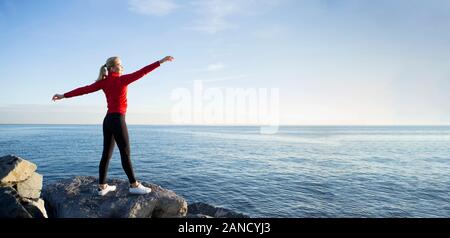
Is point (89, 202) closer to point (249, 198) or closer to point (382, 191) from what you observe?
point (249, 198)

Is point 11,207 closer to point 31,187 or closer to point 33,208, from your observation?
point 33,208

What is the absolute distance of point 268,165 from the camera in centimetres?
4231

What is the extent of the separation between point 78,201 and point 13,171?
3.15 meters

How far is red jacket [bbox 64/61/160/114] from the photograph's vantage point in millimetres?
5613

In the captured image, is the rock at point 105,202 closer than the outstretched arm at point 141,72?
No

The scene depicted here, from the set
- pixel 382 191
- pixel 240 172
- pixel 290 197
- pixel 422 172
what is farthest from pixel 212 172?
pixel 422 172

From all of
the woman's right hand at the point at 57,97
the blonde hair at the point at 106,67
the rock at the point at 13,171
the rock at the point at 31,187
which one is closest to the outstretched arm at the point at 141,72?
the blonde hair at the point at 106,67

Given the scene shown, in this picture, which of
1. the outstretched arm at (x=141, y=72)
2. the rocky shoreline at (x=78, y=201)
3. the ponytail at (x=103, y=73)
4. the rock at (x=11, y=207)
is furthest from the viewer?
the rocky shoreline at (x=78, y=201)

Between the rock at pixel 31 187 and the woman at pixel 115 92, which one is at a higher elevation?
the woman at pixel 115 92

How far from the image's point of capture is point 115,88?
5621mm

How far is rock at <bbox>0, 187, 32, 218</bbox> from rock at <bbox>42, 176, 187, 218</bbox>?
2.69 ft

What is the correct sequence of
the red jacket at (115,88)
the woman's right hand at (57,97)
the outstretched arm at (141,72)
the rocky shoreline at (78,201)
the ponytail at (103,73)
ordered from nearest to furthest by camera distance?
the woman's right hand at (57,97) → the outstretched arm at (141,72) → the red jacket at (115,88) → the ponytail at (103,73) → the rocky shoreline at (78,201)

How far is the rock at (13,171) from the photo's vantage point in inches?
315

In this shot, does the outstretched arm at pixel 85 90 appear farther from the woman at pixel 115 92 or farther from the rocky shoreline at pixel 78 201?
the rocky shoreline at pixel 78 201
